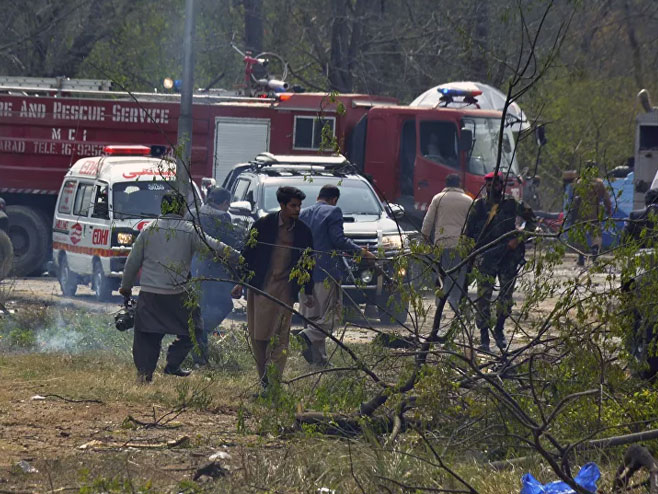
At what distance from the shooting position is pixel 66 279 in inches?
645

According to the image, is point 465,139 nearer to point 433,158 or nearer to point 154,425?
point 433,158

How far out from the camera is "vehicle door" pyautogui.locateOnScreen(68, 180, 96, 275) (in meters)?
15.6

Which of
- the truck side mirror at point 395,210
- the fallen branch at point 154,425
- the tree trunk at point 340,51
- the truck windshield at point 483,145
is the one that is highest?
the tree trunk at point 340,51

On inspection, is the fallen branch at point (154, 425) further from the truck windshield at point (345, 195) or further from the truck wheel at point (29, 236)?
the truck wheel at point (29, 236)

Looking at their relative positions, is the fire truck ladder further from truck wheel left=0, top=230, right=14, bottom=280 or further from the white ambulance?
truck wheel left=0, top=230, right=14, bottom=280

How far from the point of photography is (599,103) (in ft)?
89.7

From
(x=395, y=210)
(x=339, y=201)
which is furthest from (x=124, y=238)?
(x=395, y=210)

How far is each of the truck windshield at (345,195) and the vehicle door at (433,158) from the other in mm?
3897

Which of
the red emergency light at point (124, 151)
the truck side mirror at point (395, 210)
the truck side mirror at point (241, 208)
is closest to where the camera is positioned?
the truck side mirror at point (395, 210)

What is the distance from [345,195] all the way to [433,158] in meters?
4.57

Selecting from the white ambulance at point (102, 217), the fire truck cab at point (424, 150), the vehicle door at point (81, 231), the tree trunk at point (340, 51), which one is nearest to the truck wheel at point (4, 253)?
the white ambulance at point (102, 217)

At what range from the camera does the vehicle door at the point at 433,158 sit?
1859cm

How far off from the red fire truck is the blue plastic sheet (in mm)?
13610

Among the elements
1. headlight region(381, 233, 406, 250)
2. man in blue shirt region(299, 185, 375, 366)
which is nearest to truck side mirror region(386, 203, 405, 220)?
man in blue shirt region(299, 185, 375, 366)
